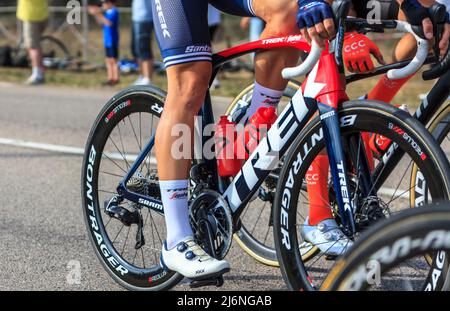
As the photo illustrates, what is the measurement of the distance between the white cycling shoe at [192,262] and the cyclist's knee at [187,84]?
0.55 m

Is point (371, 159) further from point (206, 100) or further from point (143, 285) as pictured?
point (143, 285)

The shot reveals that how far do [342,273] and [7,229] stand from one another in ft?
10.2

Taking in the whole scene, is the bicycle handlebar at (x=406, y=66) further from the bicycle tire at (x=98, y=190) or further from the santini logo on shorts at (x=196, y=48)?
the bicycle tire at (x=98, y=190)

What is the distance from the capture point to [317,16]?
3.09 meters

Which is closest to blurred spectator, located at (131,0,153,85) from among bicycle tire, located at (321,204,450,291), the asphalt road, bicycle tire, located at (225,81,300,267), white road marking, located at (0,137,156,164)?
the asphalt road

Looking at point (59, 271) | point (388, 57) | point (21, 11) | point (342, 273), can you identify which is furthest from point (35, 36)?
point (342, 273)

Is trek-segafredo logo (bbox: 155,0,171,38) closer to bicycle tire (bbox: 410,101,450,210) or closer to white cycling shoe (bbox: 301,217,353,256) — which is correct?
white cycling shoe (bbox: 301,217,353,256)

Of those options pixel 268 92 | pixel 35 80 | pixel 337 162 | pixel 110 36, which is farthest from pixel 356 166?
pixel 35 80

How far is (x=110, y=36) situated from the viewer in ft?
43.0

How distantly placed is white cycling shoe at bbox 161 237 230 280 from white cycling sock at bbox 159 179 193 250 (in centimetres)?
3

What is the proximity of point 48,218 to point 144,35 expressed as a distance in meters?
7.21

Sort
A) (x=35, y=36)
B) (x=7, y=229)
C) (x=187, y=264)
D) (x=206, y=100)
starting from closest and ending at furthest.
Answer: (x=187, y=264), (x=206, y=100), (x=7, y=229), (x=35, y=36)

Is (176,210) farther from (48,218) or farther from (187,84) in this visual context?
(48,218)

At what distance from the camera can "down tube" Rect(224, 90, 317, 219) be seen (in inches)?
136
